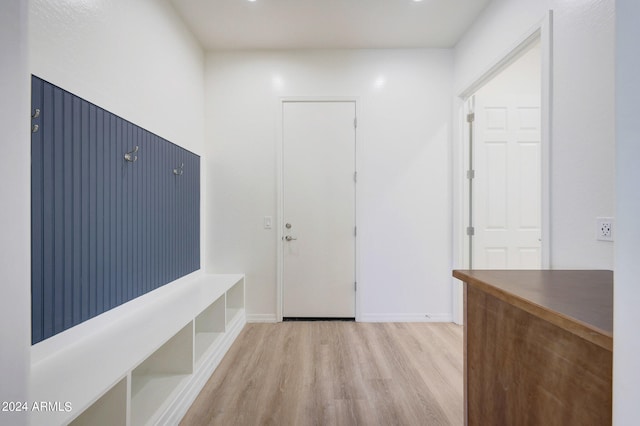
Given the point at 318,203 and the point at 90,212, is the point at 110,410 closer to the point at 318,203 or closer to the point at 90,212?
the point at 90,212

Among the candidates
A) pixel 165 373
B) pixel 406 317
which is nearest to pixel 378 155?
pixel 406 317

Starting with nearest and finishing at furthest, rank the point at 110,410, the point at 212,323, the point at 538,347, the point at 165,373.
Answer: the point at 538,347 → the point at 110,410 → the point at 165,373 → the point at 212,323

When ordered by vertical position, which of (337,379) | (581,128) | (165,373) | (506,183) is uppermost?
(581,128)

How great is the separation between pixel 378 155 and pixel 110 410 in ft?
8.85

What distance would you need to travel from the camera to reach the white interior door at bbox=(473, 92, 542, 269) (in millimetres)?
2781

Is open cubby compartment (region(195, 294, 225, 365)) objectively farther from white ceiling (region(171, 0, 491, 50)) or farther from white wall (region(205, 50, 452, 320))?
white ceiling (region(171, 0, 491, 50))

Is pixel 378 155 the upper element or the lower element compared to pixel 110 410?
upper

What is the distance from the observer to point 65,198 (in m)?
1.35

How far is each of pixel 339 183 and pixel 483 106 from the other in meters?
1.54

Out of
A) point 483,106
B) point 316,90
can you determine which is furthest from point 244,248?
point 483,106

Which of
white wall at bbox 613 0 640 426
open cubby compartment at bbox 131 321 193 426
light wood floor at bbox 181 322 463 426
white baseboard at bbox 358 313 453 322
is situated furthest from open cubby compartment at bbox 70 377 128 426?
white baseboard at bbox 358 313 453 322

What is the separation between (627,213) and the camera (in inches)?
19.3

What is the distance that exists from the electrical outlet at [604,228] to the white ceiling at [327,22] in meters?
1.97

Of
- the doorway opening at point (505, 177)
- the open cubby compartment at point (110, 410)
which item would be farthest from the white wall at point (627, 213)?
the doorway opening at point (505, 177)
